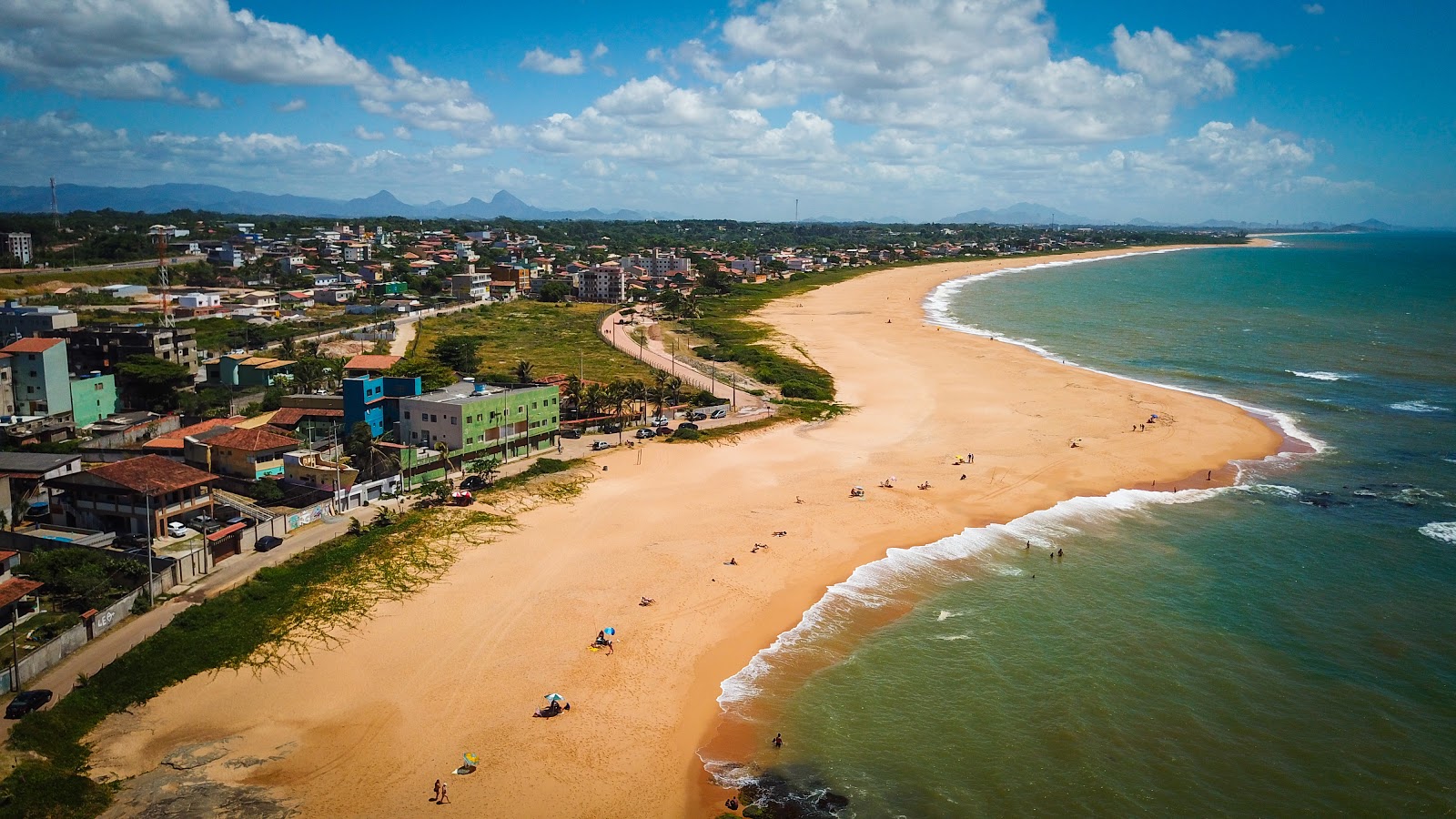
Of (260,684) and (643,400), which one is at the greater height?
(643,400)

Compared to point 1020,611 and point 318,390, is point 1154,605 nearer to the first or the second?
point 1020,611

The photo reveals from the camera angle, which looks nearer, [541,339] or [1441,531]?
[1441,531]

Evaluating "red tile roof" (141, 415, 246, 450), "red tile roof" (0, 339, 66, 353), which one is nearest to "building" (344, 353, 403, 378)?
"red tile roof" (141, 415, 246, 450)

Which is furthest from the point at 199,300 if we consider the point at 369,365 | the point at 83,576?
the point at 83,576

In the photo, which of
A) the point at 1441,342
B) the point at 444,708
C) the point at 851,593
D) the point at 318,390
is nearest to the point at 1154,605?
the point at 851,593

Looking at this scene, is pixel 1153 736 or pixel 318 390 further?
pixel 318 390

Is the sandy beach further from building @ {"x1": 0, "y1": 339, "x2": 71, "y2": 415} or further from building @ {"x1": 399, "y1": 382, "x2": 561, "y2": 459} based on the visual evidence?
building @ {"x1": 0, "y1": 339, "x2": 71, "y2": 415}

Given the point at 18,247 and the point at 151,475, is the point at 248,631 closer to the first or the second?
the point at 151,475
